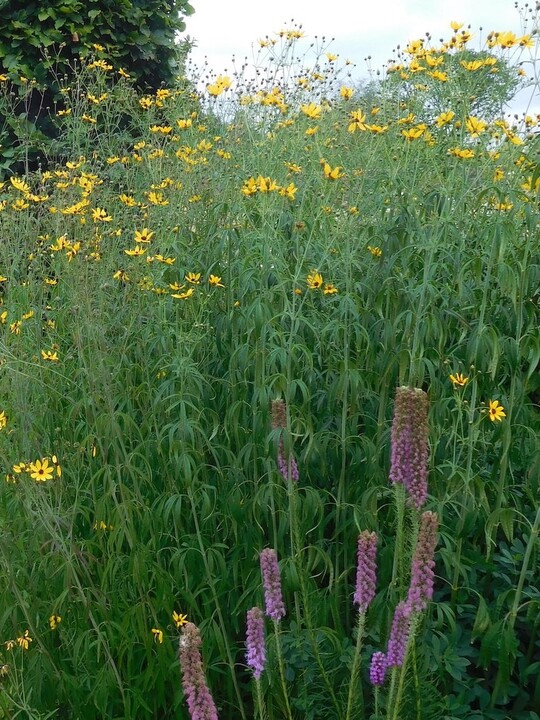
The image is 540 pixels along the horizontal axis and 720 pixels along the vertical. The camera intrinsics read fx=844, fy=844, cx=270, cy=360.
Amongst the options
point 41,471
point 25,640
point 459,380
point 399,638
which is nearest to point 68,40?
point 41,471

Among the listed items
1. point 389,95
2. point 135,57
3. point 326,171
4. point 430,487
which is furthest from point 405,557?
point 135,57

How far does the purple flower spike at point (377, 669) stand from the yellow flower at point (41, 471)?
1.15m

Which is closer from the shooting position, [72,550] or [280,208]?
[72,550]

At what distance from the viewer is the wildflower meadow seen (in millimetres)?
2721

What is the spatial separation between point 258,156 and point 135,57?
3813mm

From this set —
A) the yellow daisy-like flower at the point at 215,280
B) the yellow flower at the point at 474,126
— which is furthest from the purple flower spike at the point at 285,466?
the yellow flower at the point at 474,126

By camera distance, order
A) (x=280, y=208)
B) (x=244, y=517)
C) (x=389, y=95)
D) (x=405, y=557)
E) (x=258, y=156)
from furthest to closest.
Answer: (x=389, y=95) < (x=258, y=156) < (x=280, y=208) < (x=244, y=517) < (x=405, y=557)

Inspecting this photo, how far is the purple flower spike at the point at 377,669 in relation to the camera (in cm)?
228

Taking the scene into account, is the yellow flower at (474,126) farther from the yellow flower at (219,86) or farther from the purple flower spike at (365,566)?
the purple flower spike at (365,566)

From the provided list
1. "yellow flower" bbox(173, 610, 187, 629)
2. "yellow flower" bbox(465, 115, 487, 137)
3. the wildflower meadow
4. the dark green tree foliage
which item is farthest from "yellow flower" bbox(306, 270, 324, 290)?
the dark green tree foliage

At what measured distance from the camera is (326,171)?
3.15 m

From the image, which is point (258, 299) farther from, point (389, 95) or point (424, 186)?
point (389, 95)

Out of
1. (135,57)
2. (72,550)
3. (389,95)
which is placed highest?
(135,57)

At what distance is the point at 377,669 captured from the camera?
229 centimetres
